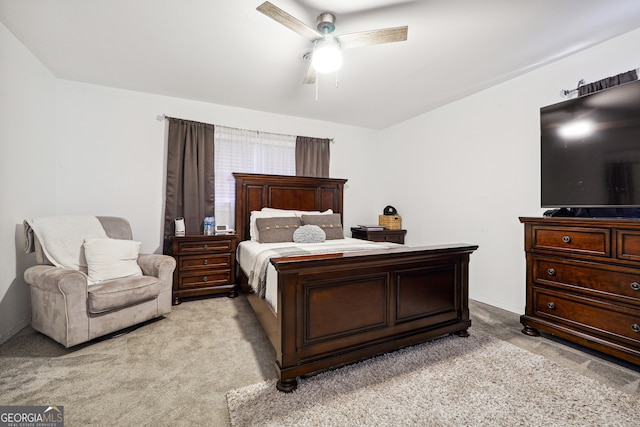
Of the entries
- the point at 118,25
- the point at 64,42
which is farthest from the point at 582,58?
the point at 64,42

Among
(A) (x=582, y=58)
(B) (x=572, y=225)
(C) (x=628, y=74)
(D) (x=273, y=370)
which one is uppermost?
(A) (x=582, y=58)

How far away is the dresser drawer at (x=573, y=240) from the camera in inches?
79.1

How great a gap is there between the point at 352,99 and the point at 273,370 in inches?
130

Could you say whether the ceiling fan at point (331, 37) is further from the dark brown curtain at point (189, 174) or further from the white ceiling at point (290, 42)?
the dark brown curtain at point (189, 174)

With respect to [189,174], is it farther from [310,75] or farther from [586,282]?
[586,282]

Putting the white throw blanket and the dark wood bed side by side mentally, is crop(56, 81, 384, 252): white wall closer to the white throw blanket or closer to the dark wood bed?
the white throw blanket

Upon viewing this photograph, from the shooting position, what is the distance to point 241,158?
4027 mm

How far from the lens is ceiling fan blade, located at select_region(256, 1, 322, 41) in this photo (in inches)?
63.5

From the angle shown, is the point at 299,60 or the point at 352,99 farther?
the point at 352,99

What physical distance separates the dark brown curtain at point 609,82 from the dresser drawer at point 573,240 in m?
1.31

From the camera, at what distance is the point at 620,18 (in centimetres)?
207

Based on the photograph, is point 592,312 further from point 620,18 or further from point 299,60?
point 299,60

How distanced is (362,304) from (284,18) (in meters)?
2.04

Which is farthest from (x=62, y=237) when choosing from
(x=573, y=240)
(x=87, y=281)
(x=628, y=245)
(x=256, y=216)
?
(x=628, y=245)
